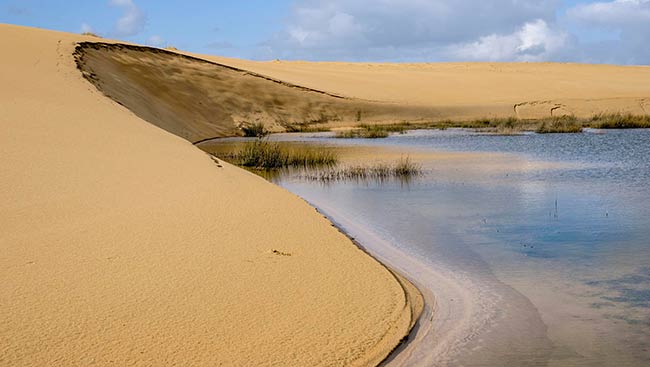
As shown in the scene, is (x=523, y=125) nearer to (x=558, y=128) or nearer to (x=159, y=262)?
(x=558, y=128)

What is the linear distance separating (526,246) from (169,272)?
3.61 metres

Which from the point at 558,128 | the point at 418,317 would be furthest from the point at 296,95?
the point at 418,317

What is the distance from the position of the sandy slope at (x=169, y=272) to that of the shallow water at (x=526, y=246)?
57 cm

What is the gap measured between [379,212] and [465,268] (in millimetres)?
2985

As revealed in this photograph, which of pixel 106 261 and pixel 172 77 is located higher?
pixel 172 77

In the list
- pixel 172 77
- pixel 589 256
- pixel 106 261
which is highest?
pixel 172 77

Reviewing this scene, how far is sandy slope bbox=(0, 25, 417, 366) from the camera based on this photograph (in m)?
3.77

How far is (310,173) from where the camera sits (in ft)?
46.0

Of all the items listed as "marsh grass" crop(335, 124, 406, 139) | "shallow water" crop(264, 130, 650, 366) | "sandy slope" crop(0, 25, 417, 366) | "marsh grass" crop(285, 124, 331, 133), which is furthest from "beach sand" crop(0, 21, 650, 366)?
"marsh grass" crop(285, 124, 331, 133)

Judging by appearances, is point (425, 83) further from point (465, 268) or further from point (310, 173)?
point (465, 268)

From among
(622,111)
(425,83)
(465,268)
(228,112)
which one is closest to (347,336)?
(465,268)

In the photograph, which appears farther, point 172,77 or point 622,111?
point 622,111

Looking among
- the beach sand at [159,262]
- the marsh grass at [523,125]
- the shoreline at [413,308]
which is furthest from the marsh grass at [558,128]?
the shoreline at [413,308]

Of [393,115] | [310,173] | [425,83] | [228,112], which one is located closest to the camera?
[310,173]
